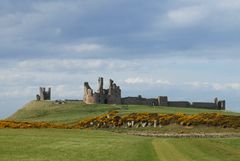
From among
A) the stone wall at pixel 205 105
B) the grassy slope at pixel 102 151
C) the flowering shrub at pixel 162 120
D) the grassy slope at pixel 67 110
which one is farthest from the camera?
the stone wall at pixel 205 105

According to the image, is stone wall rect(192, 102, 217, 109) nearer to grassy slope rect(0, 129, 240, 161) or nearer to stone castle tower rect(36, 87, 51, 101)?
stone castle tower rect(36, 87, 51, 101)

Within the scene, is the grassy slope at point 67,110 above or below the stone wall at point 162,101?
below

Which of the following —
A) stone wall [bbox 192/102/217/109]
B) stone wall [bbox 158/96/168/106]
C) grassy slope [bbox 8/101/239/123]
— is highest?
stone wall [bbox 158/96/168/106]

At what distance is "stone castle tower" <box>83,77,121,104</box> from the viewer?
378 feet

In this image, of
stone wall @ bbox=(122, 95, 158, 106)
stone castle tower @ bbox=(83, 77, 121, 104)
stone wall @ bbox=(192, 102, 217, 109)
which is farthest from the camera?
stone wall @ bbox=(192, 102, 217, 109)

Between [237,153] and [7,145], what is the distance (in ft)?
54.8

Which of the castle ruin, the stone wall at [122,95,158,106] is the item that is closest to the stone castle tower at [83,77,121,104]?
the castle ruin

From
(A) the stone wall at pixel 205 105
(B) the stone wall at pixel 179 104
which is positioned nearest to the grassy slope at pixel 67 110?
(B) the stone wall at pixel 179 104

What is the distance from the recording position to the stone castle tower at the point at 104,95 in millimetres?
115363

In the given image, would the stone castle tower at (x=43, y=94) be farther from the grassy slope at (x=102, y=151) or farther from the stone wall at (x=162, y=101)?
the grassy slope at (x=102, y=151)

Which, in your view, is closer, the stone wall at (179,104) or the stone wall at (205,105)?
the stone wall at (179,104)

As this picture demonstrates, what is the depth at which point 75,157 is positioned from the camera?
29.3 meters

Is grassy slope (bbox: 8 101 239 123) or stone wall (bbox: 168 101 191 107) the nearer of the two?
grassy slope (bbox: 8 101 239 123)

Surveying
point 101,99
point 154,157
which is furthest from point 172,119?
point 101,99
